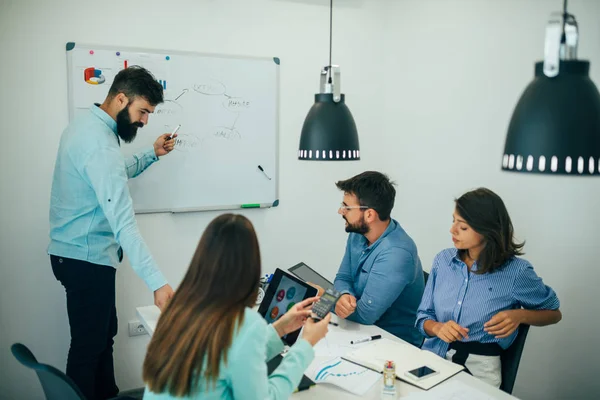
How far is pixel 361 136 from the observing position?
3906mm

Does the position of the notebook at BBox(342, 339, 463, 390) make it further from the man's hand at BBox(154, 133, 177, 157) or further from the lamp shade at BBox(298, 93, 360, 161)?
the man's hand at BBox(154, 133, 177, 157)

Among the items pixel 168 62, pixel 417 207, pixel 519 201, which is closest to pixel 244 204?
pixel 168 62

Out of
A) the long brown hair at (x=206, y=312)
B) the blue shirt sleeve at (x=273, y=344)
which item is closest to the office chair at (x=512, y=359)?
the blue shirt sleeve at (x=273, y=344)

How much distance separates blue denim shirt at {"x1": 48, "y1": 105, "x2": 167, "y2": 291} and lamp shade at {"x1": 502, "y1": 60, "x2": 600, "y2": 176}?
173 centimetres

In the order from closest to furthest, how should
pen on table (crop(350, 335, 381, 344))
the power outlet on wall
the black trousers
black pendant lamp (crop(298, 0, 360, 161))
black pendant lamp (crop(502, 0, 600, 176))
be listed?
1. black pendant lamp (crop(502, 0, 600, 176))
2. pen on table (crop(350, 335, 381, 344))
3. black pendant lamp (crop(298, 0, 360, 161))
4. the black trousers
5. the power outlet on wall

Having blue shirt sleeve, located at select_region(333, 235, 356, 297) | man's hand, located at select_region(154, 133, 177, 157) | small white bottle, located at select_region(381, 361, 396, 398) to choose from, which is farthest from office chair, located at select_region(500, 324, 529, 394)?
man's hand, located at select_region(154, 133, 177, 157)

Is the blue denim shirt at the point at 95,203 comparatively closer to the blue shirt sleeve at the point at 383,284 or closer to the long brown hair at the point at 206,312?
the blue shirt sleeve at the point at 383,284

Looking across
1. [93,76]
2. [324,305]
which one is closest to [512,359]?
[324,305]

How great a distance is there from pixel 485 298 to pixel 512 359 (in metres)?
0.25

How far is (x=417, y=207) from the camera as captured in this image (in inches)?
147

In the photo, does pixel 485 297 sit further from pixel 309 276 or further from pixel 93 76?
pixel 93 76

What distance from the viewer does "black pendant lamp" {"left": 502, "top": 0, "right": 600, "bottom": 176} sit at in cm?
114

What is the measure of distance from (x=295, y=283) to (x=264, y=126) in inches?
65.7

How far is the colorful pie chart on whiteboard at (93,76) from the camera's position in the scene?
9.52 feet
